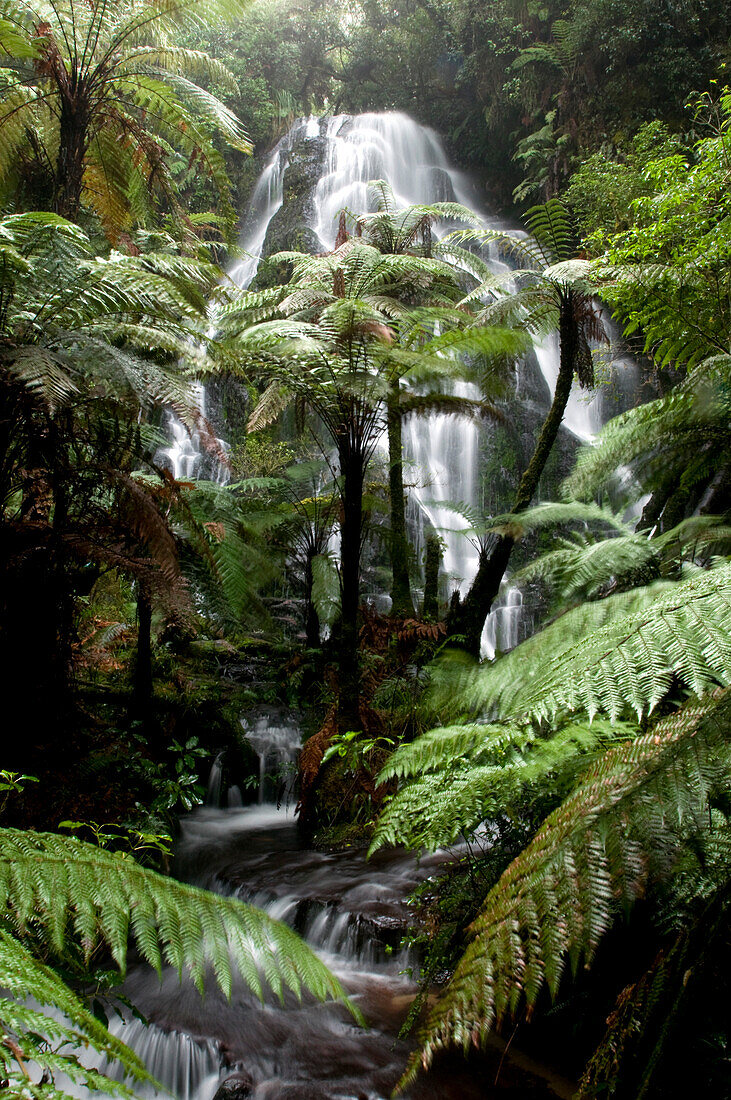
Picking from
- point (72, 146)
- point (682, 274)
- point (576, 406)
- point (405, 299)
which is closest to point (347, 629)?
point (682, 274)

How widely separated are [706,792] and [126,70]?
5.18 m

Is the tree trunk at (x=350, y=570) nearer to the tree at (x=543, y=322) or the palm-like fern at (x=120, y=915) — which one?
the tree at (x=543, y=322)

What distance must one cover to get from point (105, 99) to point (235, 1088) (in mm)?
4608

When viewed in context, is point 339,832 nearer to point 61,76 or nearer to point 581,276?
point 581,276

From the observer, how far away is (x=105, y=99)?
3547 mm

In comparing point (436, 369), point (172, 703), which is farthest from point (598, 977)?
point (172, 703)

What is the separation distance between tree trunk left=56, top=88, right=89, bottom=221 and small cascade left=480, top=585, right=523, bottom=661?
646 cm

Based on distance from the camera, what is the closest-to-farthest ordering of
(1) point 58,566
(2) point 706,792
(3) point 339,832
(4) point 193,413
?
(2) point 706,792 < (1) point 58,566 < (4) point 193,413 < (3) point 339,832

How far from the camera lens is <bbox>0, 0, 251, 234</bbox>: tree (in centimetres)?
348

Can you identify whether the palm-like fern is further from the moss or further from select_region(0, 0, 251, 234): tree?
select_region(0, 0, 251, 234): tree

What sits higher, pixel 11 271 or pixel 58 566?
pixel 11 271

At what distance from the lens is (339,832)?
131 inches

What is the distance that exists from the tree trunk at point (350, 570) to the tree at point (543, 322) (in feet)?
3.81

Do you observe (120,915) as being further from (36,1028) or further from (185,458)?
(185,458)
